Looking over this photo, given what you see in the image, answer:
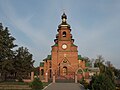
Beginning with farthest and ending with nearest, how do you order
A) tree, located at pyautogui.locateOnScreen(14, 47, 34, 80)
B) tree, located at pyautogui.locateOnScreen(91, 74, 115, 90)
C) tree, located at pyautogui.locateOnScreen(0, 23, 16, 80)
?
tree, located at pyautogui.locateOnScreen(14, 47, 34, 80), tree, located at pyautogui.locateOnScreen(0, 23, 16, 80), tree, located at pyautogui.locateOnScreen(91, 74, 115, 90)

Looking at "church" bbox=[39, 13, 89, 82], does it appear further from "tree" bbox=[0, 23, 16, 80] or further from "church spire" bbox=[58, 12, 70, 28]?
"tree" bbox=[0, 23, 16, 80]

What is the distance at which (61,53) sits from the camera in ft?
179

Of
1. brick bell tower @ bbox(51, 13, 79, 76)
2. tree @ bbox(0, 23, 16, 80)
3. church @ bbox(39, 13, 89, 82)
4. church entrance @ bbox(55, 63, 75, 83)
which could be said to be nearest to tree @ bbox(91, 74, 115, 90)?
tree @ bbox(0, 23, 16, 80)

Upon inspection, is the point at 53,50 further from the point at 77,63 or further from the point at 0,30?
the point at 0,30

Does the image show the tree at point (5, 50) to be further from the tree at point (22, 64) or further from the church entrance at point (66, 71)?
the church entrance at point (66, 71)

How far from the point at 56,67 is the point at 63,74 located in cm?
251

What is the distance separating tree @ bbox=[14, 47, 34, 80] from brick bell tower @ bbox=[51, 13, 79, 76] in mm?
8989

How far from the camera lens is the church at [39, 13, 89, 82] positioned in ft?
174

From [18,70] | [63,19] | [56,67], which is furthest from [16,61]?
[63,19]

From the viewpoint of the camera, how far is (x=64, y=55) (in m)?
54.3

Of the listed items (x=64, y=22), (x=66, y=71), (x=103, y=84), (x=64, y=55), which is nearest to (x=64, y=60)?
(x=64, y=55)

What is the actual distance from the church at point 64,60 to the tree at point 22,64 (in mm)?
8159

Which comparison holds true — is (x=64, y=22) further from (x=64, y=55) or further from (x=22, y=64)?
(x=22, y=64)

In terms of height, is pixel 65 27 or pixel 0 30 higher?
pixel 65 27
